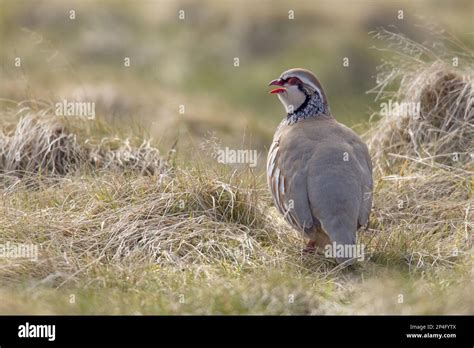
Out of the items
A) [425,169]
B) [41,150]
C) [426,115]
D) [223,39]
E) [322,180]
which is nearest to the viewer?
[322,180]

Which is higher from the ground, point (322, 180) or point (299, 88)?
point (299, 88)

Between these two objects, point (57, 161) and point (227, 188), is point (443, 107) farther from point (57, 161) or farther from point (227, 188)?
point (57, 161)

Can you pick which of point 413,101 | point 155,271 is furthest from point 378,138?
point 155,271

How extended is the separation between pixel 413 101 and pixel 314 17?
40.1 feet

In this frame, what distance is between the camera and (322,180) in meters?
5.98

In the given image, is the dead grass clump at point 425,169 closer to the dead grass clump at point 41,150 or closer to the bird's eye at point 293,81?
the bird's eye at point 293,81

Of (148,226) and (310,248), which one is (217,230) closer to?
(148,226)

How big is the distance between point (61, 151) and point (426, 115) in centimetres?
348

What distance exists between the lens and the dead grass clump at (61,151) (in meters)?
7.80

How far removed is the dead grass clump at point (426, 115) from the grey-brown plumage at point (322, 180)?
148 centimetres

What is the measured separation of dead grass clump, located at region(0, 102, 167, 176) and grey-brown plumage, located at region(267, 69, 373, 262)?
5.46 ft

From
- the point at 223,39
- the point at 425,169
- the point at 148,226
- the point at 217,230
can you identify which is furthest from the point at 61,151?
the point at 223,39

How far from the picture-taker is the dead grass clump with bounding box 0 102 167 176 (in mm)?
7805

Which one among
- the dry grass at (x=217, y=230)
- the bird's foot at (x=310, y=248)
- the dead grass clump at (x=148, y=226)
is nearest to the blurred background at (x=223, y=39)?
the dry grass at (x=217, y=230)
